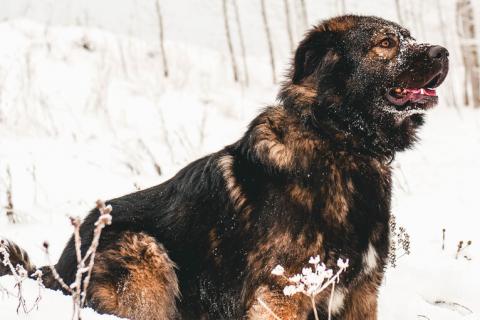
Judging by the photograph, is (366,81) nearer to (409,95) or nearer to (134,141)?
(409,95)

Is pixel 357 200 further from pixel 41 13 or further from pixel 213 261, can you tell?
pixel 41 13

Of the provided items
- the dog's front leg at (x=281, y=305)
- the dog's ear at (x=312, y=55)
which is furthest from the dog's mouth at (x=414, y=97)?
the dog's front leg at (x=281, y=305)

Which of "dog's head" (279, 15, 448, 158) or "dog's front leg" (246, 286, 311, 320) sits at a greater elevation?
"dog's head" (279, 15, 448, 158)

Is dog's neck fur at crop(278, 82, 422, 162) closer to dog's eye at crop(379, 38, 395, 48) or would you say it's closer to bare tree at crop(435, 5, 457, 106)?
dog's eye at crop(379, 38, 395, 48)

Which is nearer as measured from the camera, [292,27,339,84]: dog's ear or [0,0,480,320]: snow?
[292,27,339,84]: dog's ear

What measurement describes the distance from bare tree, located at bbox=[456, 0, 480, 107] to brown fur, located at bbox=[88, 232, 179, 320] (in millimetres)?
14025

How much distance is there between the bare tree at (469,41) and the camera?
49.9ft

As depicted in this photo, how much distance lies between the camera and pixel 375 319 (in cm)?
325

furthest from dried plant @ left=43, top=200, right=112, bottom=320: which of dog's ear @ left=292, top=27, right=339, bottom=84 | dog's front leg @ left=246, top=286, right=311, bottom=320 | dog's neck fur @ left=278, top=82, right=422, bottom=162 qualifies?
dog's ear @ left=292, top=27, right=339, bottom=84

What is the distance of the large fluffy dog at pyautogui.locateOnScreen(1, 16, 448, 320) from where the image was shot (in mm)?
2918

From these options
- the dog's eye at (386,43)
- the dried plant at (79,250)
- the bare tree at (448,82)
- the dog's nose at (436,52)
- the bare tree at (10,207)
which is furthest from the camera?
the bare tree at (448,82)

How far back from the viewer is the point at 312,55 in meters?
3.29

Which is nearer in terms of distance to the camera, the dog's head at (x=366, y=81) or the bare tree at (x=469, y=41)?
the dog's head at (x=366, y=81)

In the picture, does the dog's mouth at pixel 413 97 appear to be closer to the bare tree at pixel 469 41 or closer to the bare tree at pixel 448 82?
the bare tree at pixel 448 82
